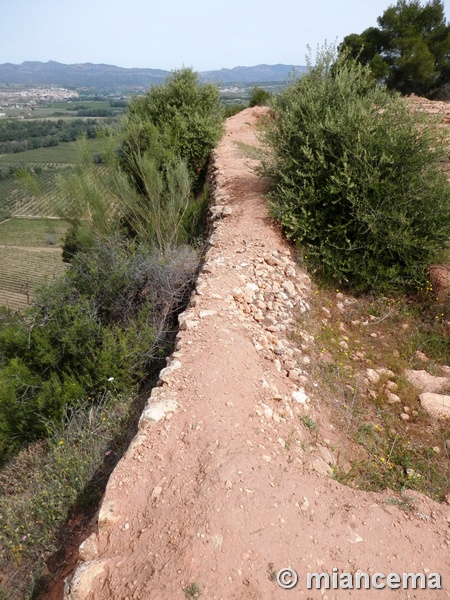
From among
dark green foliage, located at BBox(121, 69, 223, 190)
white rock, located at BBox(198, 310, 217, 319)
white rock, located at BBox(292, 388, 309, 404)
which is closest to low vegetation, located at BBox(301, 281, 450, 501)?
white rock, located at BBox(292, 388, 309, 404)

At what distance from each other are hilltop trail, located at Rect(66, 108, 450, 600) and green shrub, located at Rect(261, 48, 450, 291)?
2351 mm

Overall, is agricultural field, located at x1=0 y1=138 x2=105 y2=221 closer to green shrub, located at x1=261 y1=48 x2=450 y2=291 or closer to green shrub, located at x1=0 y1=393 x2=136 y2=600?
green shrub, located at x1=261 y1=48 x2=450 y2=291

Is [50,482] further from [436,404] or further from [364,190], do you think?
[364,190]

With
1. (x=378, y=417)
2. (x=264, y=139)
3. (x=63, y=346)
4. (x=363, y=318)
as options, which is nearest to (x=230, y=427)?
(x=378, y=417)

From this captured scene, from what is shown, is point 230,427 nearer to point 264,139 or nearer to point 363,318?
point 363,318

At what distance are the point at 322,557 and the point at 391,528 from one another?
1.90 ft

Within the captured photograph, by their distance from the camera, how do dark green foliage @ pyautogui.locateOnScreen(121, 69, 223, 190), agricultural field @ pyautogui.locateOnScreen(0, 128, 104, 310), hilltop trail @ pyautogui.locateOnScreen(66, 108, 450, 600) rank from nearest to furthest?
hilltop trail @ pyautogui.locateOnScreen(66, 108, 450, 600)
dark green foliage @ pyautogui.locateOnScreen(121, 69, 223, 190)
agricultural field @ pyautogui.locateOnScreen(0, 128, 104, 310)

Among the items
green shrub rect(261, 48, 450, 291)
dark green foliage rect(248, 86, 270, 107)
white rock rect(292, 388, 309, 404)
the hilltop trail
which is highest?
dark green foliage rect(248, 86, 270, 107)

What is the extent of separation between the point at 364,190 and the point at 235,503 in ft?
14.3

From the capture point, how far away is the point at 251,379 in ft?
11.2

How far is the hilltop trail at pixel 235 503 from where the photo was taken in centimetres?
205

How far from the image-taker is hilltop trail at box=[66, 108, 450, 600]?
205cm

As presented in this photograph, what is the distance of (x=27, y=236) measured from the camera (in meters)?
31.9

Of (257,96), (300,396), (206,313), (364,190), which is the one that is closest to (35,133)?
(257,96)
